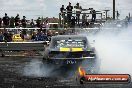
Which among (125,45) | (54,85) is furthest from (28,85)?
(125,45)

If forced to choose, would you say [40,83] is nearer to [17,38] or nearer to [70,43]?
[70,43]

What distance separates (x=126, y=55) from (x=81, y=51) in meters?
5.33

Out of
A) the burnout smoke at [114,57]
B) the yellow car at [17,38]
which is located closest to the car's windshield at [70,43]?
the burnout smoke at [114,57]

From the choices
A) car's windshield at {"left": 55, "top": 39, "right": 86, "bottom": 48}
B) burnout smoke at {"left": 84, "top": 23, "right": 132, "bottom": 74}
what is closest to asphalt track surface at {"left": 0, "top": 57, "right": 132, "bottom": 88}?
car's windshield at {"left": 55, "top": 39, "right": 86, "bottom": 48}

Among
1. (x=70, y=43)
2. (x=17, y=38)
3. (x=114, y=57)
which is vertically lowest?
(x=17, y=38)

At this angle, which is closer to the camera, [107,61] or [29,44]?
[107,61]

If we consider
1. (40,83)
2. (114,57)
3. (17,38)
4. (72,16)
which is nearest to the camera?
(40,83)

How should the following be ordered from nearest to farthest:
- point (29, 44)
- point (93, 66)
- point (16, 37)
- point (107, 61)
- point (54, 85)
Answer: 1. point (54, 85)
2. point (93, 66)
3. point (107, 61)
4. point (29, 44)
5. point (16, 37)

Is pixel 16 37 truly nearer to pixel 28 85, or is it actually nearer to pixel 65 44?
pixel 65 44

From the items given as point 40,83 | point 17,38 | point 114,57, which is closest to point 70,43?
point 40,83

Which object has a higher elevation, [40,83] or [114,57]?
[40,83]

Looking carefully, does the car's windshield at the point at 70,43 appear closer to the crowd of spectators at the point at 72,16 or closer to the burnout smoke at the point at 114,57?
the burnout smoke at the point at 114,57

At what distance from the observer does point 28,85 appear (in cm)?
1362

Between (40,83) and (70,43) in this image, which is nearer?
(40,83)
